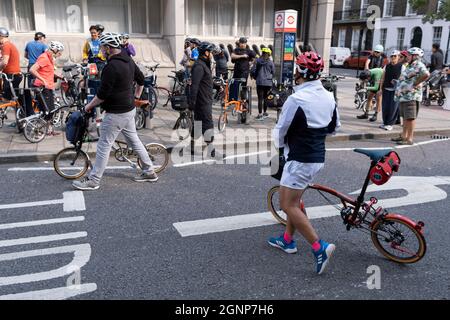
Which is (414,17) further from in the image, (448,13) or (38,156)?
(38,156)

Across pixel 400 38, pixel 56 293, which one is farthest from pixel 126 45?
pixel 400 38

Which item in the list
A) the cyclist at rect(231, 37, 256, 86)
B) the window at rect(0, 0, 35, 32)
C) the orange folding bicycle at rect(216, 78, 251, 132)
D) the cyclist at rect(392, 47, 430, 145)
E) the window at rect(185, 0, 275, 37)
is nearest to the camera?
the cyclist at rect(392, 47, 430, 145)

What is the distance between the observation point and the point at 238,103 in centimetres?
998

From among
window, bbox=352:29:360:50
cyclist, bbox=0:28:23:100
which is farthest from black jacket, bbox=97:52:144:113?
window, bbox=352:29:360:50

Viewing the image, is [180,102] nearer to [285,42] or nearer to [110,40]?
[110,40]

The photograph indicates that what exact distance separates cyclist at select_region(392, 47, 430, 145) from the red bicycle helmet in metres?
5.93

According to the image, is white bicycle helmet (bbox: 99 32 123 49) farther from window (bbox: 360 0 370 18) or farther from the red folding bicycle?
window (bbox: 360 0 370 18)

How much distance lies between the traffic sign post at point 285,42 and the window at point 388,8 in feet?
107

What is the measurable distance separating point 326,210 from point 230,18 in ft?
45.3

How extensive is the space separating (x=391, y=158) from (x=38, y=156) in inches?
227

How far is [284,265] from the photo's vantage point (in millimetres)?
3969

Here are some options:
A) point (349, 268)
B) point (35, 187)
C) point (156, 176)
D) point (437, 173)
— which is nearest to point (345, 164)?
point (437, 173)

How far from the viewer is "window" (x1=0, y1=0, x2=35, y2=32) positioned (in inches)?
559

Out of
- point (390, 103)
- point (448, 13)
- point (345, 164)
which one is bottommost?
point (345, 164)
